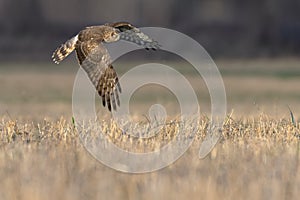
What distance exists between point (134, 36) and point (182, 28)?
37305mm

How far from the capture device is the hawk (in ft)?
29.6

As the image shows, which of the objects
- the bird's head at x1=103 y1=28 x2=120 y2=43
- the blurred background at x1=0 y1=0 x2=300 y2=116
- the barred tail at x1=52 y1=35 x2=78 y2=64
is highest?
the blurred background at x1=0 y1=0 x2=300 y2=116

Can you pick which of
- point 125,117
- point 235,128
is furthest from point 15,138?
point 235,128

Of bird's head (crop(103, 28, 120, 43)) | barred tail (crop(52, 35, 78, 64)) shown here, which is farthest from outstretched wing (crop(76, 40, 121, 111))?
barred tail (crop(52, 35, 78, 64))

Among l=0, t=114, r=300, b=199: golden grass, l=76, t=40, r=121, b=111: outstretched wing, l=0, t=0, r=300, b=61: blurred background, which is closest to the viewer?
l=0, t=114, r=300, b=199: golden grass

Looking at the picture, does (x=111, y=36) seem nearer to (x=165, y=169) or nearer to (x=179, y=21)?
(x=165, y=169)

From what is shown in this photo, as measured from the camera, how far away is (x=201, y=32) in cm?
4569

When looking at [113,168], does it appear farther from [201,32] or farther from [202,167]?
[201,32]

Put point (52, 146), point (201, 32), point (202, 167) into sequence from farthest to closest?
point (201, 32) < point (52, 146) < point (202, 167)

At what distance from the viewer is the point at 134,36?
9.32 metres

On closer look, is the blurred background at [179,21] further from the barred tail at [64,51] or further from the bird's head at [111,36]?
the bird's head at [111,36]

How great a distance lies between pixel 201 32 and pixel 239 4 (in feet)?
18.2

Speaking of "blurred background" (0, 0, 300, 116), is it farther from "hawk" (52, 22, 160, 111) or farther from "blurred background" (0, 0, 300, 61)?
"hawk" (52, 22, 160, 111)

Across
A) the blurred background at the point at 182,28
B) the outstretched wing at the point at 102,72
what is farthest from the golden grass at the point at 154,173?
the blurred background at the point at 182,28
